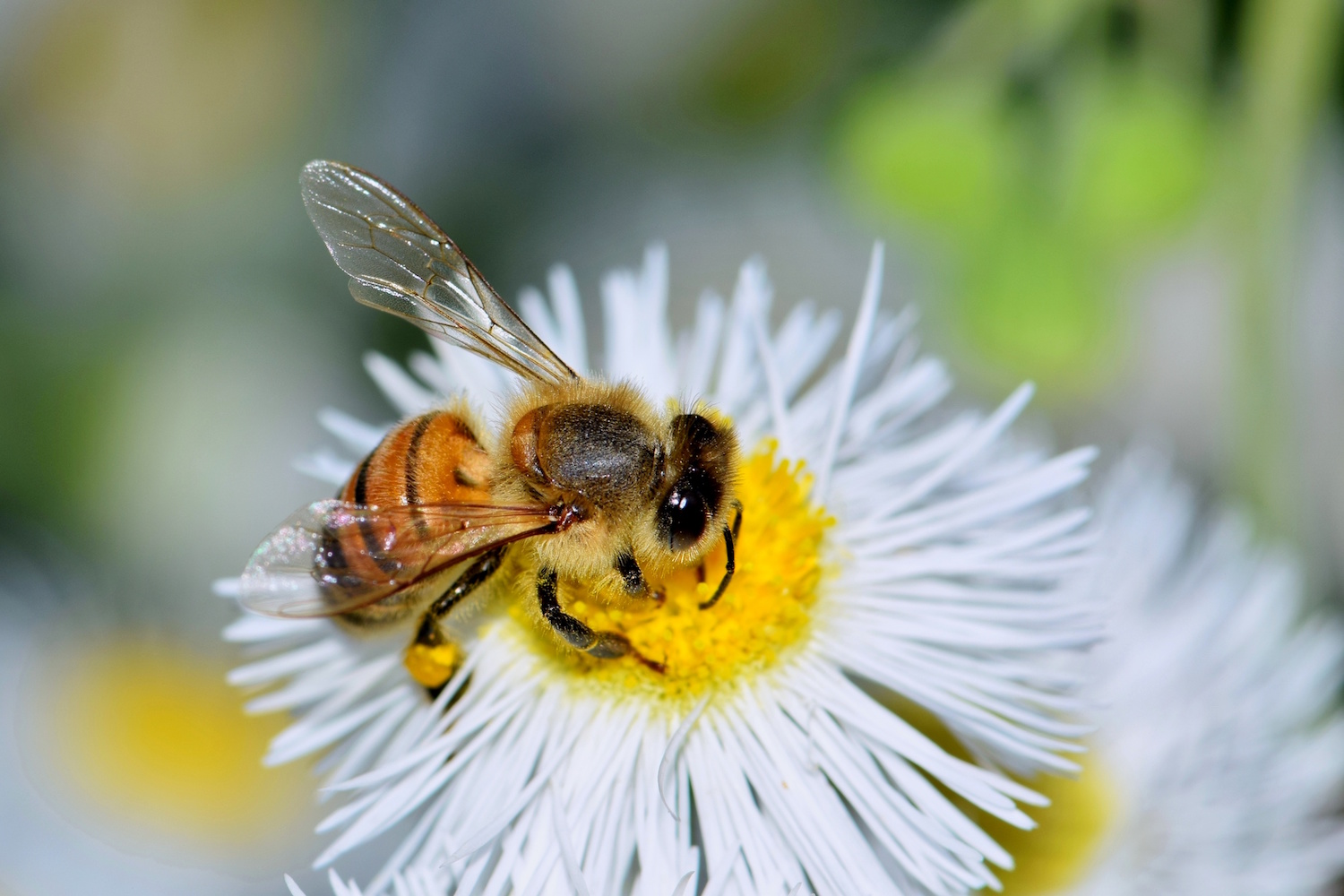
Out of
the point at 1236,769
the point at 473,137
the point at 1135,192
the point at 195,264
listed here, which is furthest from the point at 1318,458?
the point at 195,264

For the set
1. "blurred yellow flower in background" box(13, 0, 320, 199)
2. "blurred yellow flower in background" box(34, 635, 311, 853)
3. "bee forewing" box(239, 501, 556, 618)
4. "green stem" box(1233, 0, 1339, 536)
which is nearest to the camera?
"bee forewing" box(239, 501, 556, 618)

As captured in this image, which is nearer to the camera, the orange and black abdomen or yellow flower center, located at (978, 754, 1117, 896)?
the orange and black abdomen

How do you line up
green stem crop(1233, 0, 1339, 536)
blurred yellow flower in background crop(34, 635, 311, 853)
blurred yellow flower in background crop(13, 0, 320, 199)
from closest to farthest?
green stem crop(1233, 0, 1339, 536) < blurred yellow flower in background crop(34, 635, 311, 853) < blurred yellow flower in background crop(13, 0, 320, 199)

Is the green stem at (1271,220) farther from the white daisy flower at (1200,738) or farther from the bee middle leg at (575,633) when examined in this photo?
the bee middle leg at (575,633)

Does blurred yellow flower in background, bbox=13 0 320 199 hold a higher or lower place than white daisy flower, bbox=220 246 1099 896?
higher

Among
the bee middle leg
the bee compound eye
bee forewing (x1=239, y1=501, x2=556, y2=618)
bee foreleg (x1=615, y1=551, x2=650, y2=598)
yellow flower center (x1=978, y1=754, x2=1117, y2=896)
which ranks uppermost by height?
yellow flower center (x1=978, y1=754, x2=1117, y2=896)

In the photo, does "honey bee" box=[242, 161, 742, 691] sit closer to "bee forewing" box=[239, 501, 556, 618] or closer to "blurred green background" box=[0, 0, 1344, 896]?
"bee forewing" box=[239, 501, 556, 618]

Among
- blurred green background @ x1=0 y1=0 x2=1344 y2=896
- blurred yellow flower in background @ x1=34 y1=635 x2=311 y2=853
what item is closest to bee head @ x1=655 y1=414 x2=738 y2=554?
blurred green background @ x1=0 y1=0 x2=1344 y2=896
